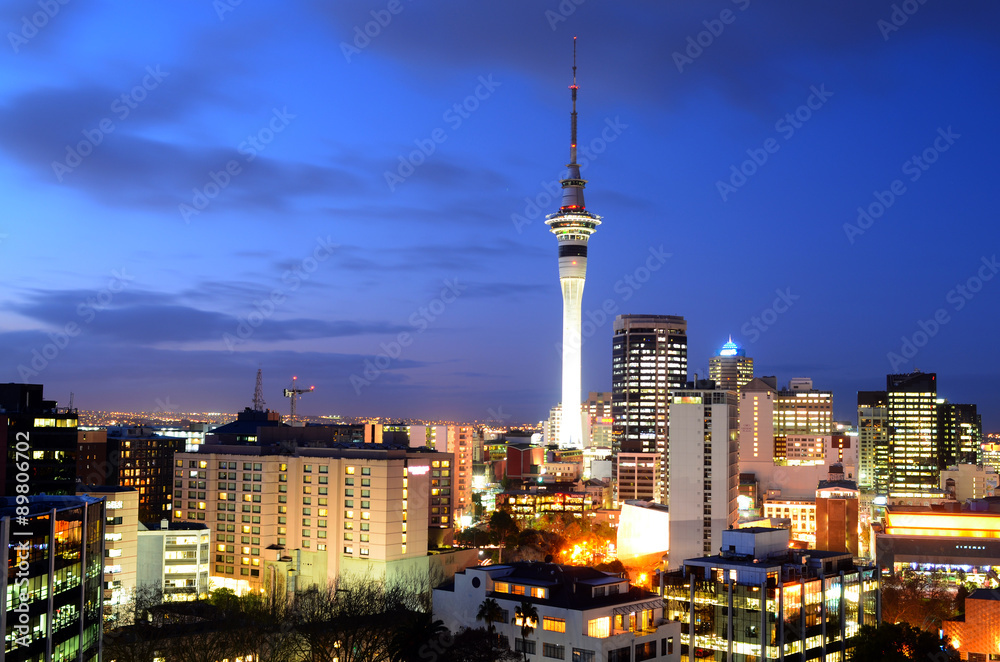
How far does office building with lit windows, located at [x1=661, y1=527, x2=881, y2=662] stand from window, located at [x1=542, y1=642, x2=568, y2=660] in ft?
29.8

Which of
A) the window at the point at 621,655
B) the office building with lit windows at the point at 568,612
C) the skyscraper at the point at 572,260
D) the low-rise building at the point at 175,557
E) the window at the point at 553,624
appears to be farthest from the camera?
the skyscraper at the point at 572,260

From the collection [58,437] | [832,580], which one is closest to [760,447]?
[832,580]

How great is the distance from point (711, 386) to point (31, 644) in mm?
62381

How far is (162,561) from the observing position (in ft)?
223

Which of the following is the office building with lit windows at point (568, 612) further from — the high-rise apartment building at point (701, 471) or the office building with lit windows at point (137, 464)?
the office building with lit windows at point (137, 464)

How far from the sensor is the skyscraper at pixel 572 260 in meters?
179

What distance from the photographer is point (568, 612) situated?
143ft

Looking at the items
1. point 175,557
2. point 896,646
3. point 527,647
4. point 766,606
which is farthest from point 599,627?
point 175,557

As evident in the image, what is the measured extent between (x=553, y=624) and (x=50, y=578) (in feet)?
73.2

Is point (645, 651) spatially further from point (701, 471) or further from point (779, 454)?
point (779, 454)

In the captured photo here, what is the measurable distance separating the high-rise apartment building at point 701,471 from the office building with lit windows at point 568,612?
31310 millimetres

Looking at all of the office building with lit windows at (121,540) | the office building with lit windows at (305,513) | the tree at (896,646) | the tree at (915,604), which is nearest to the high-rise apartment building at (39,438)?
the office building with lit windows at (121,540)

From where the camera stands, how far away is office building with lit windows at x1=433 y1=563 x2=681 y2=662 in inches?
1708

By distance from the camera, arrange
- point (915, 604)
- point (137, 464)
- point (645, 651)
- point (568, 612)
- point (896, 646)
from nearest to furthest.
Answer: point (568, 612) → point (896, 646) → point (645, 651) → point (915, 604) → point (137, 464)
